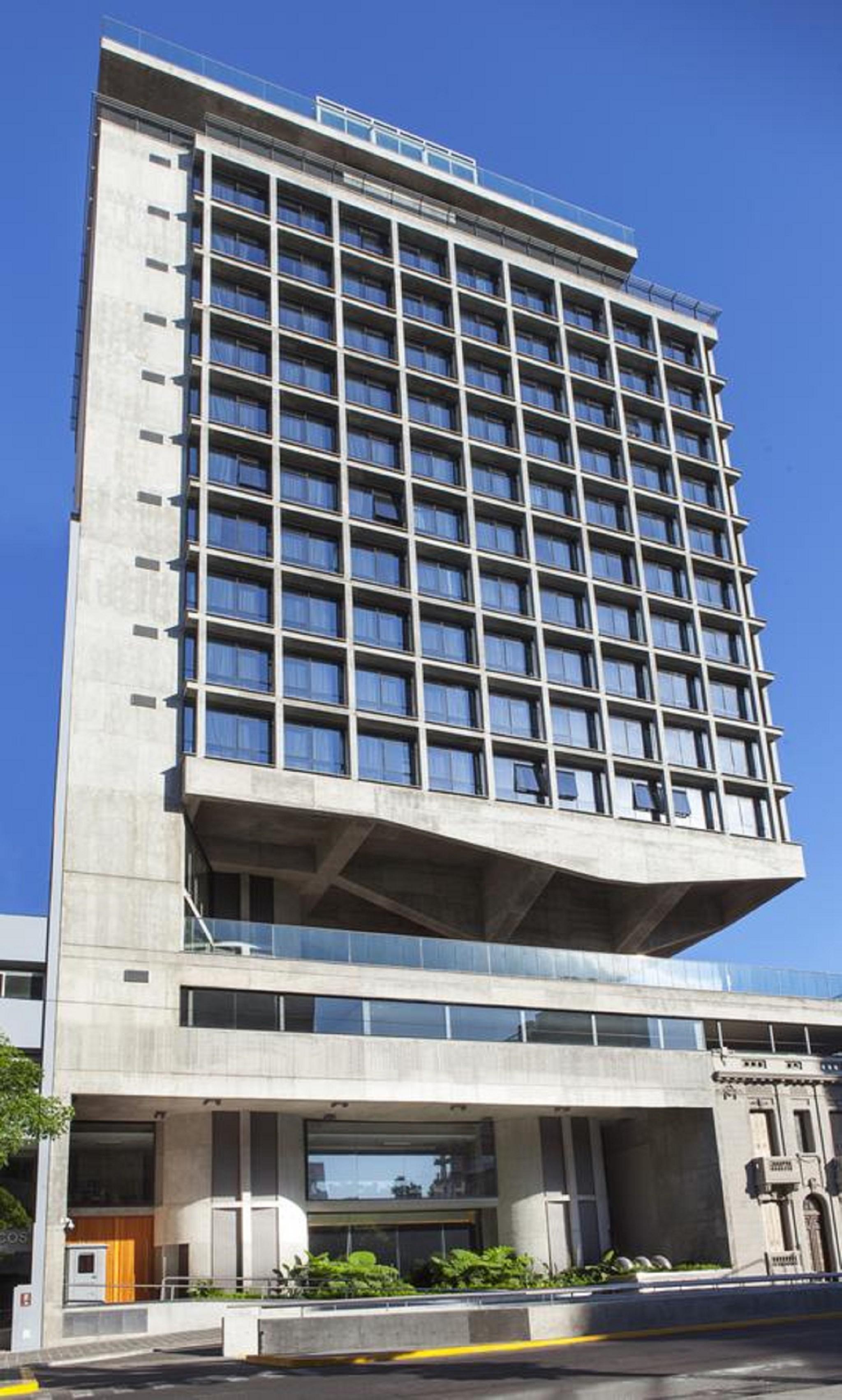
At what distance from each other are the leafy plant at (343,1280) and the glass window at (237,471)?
29.9 m

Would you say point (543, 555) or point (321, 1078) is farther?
point (543, 555)

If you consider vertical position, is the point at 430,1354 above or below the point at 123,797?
below

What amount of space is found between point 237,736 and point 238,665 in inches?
121

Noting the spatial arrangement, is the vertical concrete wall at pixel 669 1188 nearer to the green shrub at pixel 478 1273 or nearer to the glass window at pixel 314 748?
the green shrub at pixel 478 1273

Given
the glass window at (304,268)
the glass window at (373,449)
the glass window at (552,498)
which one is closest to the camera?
the glass window at (373,449)

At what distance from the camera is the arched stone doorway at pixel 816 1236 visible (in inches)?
1948

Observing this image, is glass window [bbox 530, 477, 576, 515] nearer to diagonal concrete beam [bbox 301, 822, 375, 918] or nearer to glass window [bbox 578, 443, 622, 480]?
glass window [bbox 578, 443, 622, 480]

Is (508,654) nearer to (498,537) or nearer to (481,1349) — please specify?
(498,537)

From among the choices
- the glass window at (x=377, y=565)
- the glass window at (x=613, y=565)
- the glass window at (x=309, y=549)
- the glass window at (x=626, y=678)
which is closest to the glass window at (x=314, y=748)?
the glass window at (x=309, y=549)

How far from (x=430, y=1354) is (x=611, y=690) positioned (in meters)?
38.8

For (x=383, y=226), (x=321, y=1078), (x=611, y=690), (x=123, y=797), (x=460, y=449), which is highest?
(x=383, y=226)

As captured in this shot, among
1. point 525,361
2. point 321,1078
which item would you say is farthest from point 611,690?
point 321,1078

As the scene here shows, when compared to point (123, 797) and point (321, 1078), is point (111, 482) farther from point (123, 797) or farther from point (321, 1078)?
point (321, 1078)

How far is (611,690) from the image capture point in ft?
195
